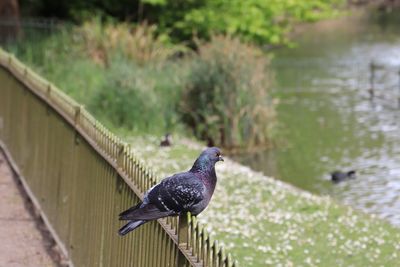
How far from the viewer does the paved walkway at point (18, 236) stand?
9.58 meters

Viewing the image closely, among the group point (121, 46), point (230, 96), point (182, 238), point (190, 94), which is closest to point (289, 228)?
point (182, 238)

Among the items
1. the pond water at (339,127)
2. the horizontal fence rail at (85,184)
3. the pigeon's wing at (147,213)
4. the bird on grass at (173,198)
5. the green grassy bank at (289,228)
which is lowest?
the pond water at (339,127)

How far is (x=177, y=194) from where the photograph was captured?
5.90m

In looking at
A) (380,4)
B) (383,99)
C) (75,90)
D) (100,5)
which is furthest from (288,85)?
(380,4)

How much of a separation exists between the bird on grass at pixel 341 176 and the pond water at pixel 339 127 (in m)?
0.13

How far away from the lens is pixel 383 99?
30.3 metres

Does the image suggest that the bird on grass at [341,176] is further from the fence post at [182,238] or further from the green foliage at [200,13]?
the fence post at [182,238]

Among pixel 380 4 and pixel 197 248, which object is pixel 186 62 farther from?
pixel 380 4

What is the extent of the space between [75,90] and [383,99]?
1166cm

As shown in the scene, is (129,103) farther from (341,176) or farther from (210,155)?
(210,155)

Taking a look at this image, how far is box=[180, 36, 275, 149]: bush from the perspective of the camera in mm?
21766

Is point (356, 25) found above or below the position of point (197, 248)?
below

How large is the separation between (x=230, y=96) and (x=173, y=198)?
1602 centimetres

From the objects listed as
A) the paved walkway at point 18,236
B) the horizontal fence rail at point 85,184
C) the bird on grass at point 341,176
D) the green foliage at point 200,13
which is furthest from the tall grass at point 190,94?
the paved walkway at point 18,236
